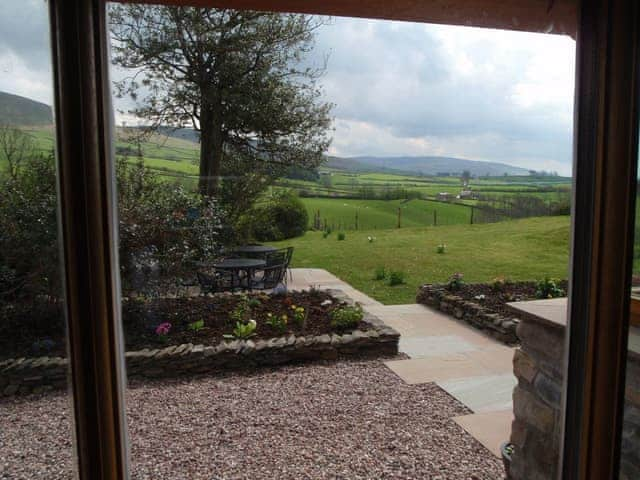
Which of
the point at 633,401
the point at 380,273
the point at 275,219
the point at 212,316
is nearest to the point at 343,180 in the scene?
the point at 275,219

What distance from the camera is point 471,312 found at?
12.9ft

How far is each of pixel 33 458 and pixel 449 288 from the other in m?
4.07

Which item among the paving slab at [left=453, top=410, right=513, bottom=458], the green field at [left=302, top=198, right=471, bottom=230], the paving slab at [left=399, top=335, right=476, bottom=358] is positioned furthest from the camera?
the green field at [left=302, top=198, right=471, bottom=230]

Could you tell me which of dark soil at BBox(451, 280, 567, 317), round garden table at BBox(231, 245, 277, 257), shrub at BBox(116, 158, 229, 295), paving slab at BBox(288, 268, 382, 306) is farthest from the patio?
paving slab at BBox(288, 268, 382, 306)

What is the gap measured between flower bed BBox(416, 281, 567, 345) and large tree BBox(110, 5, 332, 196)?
6.14 feet

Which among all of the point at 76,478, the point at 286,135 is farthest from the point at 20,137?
the point at 286,135

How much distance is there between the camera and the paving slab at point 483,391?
7.97 feet

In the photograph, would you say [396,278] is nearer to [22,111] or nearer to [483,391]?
[483,391]

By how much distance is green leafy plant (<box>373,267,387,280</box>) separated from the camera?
5.09 m

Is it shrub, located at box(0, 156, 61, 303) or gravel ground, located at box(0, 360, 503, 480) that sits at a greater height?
shrub, located at box(0, 156, 61, 303)

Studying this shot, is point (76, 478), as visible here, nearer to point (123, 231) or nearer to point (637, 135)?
point (637, 135)

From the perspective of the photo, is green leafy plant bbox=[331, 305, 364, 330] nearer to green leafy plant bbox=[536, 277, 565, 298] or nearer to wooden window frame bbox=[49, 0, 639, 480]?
green leafy plant bbox=[536, 277, 565, 298]

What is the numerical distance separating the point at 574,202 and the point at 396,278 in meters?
4.02

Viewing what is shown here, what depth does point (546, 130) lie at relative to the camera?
137cm
